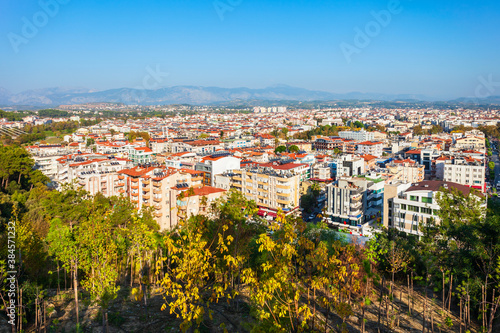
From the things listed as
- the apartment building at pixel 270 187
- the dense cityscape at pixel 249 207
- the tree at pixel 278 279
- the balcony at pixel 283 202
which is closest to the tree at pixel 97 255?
the dense cityscape at pixel 249 207

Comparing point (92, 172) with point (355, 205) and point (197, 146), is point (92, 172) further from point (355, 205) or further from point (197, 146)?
point (197, 146)

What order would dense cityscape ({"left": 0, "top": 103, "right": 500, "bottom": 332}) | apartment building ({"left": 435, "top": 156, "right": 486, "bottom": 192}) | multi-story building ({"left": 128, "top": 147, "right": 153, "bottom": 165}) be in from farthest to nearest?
multi-story building ({"left": 128, "top": 147, "right": 153, "bottom": 165}) < apartment building ({"left": 435, "top": 156, "right": 486, "bottom": 192}) < dense cityscape ({"left": 0, "top": 103, "right": 500, "bottom": 332})

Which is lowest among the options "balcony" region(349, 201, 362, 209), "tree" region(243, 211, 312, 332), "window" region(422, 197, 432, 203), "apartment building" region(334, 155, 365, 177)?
"balcony" region(349, 201, 362, 209)

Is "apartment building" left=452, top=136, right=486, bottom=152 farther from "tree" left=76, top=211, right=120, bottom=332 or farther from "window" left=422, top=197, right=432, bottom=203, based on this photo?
"tree" left=76, top=211, right=120, bottom=332

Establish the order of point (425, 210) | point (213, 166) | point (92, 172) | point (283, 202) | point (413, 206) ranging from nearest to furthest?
point (425, 210)
point (413, 206)
point (283, 202)
point (92, 172)
point (213, 166)

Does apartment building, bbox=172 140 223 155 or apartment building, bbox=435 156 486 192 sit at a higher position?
apartment building, bbox=172 140 223 155

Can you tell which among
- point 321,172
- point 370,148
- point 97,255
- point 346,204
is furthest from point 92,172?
point 370,148

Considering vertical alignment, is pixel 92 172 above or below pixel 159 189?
above

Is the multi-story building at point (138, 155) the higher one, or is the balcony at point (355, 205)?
the multi-story building at point (138, 155)

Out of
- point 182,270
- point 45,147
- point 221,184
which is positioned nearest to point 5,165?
point 221,184

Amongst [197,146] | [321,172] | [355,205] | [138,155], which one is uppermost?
[197,146]

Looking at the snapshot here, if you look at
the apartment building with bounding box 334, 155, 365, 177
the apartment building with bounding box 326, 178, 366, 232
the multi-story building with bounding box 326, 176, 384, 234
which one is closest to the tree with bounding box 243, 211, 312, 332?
the multi-story building with bounding box 326, 176, 384, 234

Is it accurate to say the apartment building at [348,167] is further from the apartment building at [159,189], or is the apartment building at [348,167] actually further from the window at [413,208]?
the window at [413,208]
